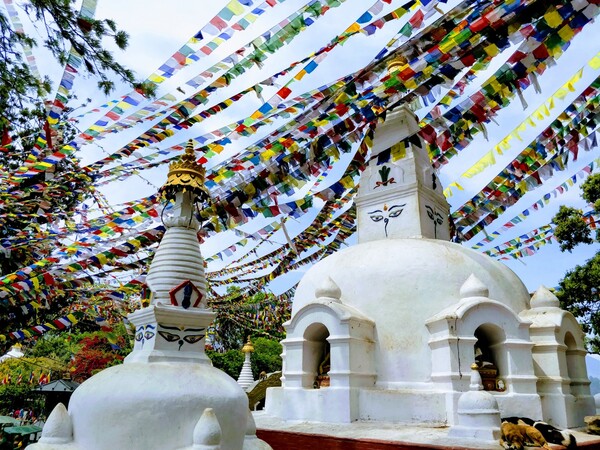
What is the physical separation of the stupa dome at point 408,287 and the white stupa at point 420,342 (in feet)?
0.07

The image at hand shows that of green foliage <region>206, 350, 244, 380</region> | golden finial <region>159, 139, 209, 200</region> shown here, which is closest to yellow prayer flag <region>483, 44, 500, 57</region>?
golden finial <region>159, 139, 209, 200</region>

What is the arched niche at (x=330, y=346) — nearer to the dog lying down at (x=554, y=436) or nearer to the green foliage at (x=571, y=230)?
the dog lying down at (x=554, y=436)

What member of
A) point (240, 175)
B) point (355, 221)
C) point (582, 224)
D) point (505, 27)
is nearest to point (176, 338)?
point (240, 175)

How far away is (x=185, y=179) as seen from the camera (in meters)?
6.03

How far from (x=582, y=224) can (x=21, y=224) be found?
53.1 ft

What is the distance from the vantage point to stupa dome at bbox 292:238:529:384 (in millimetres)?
8562

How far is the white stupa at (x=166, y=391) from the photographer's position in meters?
4.35

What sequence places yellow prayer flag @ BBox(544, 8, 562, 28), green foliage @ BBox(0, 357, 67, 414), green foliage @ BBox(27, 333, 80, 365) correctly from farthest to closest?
green foliage @ BBox(27, 333, 80, 365) → green foliage @ BBox(0, 357, 67, 414) → yellow prayer flag @ BBox(544, 8, 562, 28)

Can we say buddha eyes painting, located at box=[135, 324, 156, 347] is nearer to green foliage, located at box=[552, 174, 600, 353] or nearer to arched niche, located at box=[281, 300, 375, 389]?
arched niche, located at box=[281, 300, 375, 389]

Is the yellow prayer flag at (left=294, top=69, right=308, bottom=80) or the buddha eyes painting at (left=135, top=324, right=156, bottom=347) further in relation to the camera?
the yellow prayer flag at (left=294, top=69, right=308, bottom=80)

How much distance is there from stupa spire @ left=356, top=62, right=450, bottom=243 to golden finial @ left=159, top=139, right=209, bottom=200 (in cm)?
566

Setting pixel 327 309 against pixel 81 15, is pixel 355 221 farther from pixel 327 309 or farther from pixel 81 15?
pixel 81 15

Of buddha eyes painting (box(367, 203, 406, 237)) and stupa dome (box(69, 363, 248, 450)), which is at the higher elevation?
buddha eyes painting (box(367, 203, 406, 237))

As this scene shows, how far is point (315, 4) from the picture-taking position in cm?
571
